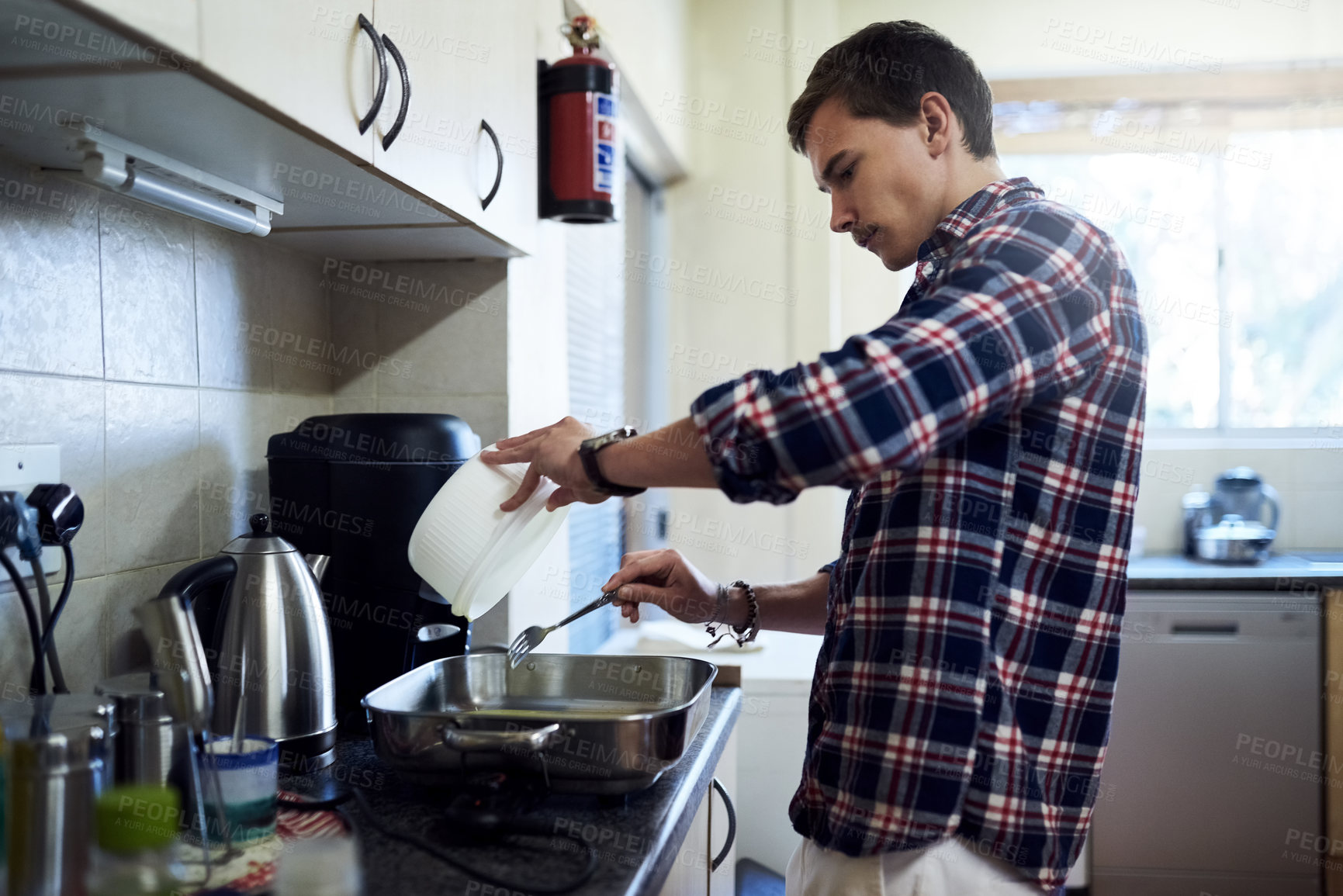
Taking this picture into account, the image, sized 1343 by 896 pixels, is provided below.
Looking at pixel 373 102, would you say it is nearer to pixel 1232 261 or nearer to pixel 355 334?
pixel 355 334

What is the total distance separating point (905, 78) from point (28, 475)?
3.17 ft

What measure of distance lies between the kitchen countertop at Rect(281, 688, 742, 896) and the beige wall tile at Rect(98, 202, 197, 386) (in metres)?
0.50

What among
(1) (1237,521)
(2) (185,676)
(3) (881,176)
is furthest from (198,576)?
(1) (1237,521)

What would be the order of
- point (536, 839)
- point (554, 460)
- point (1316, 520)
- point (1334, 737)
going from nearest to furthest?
point (536, 839), point (554, 460), point (1334, 737), point (1316, 520)

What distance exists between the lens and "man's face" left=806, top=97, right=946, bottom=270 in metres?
1.09

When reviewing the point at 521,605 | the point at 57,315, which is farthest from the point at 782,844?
the point at 57,315

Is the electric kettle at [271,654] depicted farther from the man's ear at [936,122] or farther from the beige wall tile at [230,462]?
the man's ear at [936,122]

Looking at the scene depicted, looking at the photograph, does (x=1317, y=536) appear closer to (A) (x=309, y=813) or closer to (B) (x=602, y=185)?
(B) (x=602, y=185)

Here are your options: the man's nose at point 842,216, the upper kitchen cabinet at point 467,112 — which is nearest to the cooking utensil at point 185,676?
the upper kitchen cabinet at point 467,112

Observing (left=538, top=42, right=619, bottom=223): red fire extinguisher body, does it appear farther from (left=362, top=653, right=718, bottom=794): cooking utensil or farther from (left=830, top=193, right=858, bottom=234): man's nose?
(left=362, top=653, right=718, bottom=794): cooking utensil

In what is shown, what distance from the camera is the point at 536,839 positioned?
0.89 meters

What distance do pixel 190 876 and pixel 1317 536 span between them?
10.8 feet

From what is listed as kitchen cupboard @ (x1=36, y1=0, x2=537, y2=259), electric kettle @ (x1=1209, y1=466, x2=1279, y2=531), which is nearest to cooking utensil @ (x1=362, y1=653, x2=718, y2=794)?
kitchen cupboard @ (x1=36, y1=0, x2=537, y2=259)

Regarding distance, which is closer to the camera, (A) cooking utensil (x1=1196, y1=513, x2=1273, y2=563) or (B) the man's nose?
(B) the man's nose
